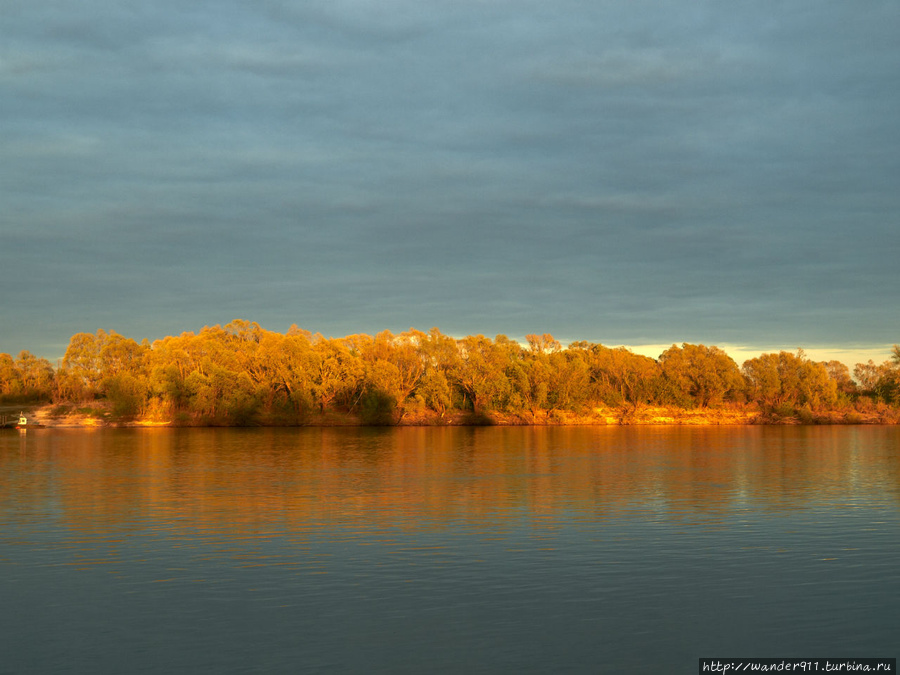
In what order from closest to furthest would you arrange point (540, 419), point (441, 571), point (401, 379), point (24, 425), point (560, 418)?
point (441, 571), point (24, 425), point (401, 379), point (540, 419), point (560, 418)

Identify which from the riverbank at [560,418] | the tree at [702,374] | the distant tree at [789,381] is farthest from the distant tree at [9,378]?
the distant tree at [789,381]

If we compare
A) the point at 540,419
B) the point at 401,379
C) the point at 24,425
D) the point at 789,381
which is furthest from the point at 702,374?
the point at 24,425

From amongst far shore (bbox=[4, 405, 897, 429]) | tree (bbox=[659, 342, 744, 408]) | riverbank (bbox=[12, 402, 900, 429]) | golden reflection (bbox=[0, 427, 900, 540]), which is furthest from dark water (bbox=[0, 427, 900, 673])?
tree (bbox=[659, 342, 744, 408])

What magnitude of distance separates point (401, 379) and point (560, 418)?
35.0 meters

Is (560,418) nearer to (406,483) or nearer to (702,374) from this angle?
(702,374)

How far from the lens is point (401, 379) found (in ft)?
512

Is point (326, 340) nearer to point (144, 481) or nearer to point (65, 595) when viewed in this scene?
point (144, 481)

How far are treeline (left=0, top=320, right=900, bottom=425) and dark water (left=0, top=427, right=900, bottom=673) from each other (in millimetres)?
87625

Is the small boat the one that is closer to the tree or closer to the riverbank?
the riverbank

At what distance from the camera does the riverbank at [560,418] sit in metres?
155

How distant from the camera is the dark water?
20.6 meters

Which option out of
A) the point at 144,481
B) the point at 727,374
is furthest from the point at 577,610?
the point at 727,374

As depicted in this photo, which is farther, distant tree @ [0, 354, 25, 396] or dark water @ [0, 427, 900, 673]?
Answer: distant tree @ [0, 354, 25, 396]

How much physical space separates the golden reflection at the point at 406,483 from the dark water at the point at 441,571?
0.38 meters
